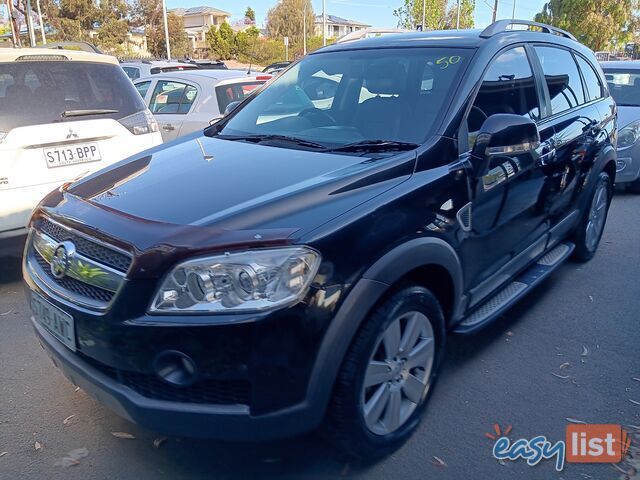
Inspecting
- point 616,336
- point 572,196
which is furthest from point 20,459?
point 572,196

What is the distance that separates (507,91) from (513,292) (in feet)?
3.93

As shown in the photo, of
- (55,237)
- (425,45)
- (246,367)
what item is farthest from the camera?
(425,45)

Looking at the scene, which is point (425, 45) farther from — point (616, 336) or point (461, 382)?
point (616, 336)

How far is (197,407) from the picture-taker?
6.68ft

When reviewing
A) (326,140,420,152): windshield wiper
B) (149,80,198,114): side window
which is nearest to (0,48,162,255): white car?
(149,80,198,114): side window

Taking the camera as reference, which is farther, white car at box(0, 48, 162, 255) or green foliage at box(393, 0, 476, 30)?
green foliage at box(393, 0, 476, 30)

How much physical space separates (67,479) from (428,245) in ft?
5.96

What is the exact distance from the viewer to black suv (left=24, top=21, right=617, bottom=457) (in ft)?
6.54

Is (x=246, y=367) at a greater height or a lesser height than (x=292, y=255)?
lesser

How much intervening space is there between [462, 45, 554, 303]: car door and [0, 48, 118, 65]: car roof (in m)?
3.31

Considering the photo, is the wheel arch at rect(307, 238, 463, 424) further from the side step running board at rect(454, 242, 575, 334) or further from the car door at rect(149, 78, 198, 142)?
the car door at rect(149, 78, 198, 142)

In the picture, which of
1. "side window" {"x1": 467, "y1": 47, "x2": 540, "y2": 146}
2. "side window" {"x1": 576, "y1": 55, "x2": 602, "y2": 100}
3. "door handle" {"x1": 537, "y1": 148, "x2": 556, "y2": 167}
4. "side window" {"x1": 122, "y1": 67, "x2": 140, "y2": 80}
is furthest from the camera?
"side window" {"x1": 122, "y1": 67, "x2": 140, "y2": 80}

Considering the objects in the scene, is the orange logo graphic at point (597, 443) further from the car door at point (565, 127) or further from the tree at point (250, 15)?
the tree at point (250, 15)

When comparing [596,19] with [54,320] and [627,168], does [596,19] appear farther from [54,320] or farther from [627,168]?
[54,320]
